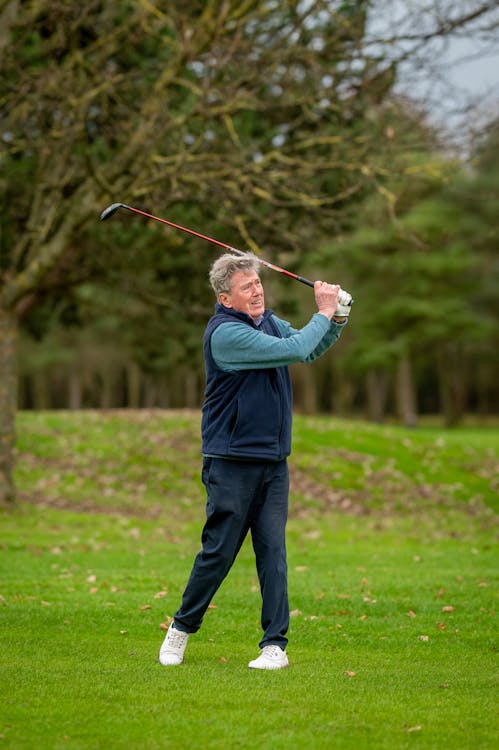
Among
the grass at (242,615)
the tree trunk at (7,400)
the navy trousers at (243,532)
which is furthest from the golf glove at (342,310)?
the tree trunk at (7,400)

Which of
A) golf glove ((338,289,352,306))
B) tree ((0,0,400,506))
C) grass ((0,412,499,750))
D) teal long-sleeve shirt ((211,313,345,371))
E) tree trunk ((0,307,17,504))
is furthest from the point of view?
tree trunk ((0,307,17,504))

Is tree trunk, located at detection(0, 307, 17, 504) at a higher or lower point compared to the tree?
lower

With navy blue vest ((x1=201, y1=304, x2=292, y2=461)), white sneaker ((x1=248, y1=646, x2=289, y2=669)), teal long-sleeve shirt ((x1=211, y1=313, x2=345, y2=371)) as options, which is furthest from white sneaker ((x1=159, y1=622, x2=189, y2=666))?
teal long-sleeve shirt ((x1=211, y1=313, x2=345, y2=371))

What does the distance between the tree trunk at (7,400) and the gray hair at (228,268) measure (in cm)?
933

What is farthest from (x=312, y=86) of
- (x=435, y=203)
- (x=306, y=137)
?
(x=435, y=203)

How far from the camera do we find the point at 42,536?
12742 mm

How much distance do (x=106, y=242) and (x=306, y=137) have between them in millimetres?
3973

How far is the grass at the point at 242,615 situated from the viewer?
15.2 feet

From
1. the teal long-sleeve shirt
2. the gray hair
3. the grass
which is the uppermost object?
the gray hair

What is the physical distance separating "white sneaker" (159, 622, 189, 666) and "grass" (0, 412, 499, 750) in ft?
0.28

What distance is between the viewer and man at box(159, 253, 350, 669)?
5609mm

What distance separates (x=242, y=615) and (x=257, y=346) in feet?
9.56

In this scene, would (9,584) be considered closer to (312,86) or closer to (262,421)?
(262,421)

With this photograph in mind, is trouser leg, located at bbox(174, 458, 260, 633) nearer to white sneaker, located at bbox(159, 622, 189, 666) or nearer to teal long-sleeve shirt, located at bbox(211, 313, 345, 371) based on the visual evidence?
white sneaker, located at bbox(159, 622, 189, 666)
